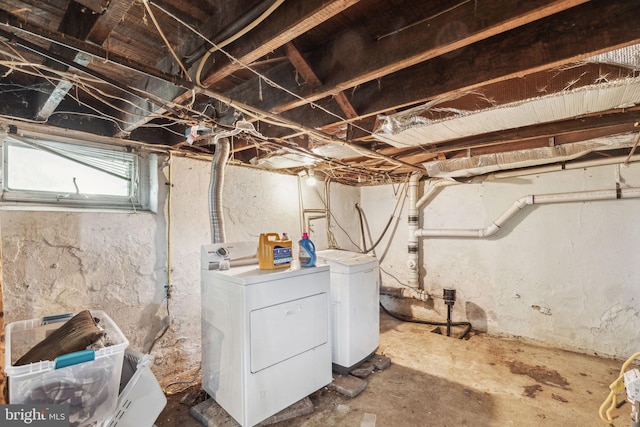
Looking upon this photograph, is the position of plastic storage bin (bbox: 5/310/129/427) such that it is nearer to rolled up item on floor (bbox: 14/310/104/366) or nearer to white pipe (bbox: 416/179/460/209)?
rolled up item on floor (bbox: 14/310/104/366)

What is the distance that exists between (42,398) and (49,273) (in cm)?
109

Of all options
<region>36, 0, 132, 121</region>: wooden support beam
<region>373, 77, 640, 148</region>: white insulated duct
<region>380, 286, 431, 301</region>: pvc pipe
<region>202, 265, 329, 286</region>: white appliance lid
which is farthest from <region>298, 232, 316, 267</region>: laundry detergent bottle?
<region>380, 286, 431, 301</region>: pvc pipe

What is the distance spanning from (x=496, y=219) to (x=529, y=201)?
38 centimetres

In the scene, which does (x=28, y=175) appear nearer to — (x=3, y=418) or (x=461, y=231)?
(x=3, y=418)

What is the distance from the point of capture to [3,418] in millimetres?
1045

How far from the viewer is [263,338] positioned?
1.70 m

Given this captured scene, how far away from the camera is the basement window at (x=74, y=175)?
1802mm

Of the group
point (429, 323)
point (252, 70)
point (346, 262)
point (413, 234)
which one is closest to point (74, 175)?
point (252, 70)

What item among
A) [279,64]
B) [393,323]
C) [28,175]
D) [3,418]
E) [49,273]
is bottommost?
[393,323]

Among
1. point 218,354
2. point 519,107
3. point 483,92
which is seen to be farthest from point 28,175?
point 519,107

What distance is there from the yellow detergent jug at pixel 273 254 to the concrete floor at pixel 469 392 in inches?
39.3

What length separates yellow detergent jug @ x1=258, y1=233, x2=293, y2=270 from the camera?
1.91m

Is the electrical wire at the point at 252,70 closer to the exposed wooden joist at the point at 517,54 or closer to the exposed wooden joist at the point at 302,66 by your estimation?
the exposed wooden joist at the point at 302,66

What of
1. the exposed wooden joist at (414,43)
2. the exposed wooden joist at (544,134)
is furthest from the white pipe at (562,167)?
the exposed wooden joist at (414,43)
